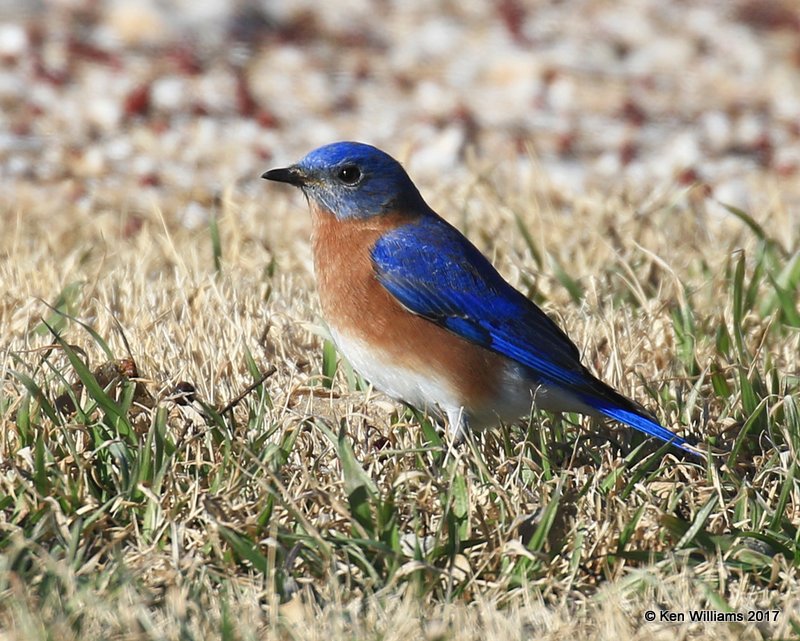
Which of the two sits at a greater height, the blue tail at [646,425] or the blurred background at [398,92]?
the blurred background at [398,92]

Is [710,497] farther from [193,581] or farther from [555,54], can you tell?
[555,54]

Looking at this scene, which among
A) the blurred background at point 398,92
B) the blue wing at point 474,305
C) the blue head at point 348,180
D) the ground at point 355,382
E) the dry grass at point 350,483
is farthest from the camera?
the blurred background at point 398,92

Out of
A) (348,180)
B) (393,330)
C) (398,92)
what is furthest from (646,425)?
(398,92)

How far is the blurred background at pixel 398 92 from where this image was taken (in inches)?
308

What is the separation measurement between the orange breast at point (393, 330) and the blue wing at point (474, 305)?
0.04 metres

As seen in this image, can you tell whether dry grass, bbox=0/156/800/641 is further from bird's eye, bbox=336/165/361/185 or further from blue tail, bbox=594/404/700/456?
bird's eye, bbox=336/165/361/185

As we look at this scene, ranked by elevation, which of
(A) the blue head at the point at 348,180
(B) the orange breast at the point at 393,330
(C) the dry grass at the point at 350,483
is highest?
(A) the blue head at the point at 348,180

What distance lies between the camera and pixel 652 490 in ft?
12.7

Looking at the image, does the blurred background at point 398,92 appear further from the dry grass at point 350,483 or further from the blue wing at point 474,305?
the blue wing at point 474,305

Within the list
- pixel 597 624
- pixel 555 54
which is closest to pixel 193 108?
pixel 555 54

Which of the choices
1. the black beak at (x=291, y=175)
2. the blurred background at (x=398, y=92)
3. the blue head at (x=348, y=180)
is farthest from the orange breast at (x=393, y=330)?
the blurred background at (x=398, y=92)

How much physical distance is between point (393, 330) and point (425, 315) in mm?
147

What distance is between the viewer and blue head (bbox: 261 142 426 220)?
4566 mm

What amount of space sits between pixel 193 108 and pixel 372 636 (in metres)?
5.93
